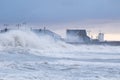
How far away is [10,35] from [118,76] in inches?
1256

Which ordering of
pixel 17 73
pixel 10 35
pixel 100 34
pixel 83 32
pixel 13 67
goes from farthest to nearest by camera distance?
pixel 100 34, pixel 83 32, pixel 10 35, pixel 13 67, pixel 17 73

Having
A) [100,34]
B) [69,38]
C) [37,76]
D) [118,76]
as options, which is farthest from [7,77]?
[100,34]

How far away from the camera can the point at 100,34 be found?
12000cm

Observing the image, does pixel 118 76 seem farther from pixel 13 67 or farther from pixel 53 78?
pixel 13 67

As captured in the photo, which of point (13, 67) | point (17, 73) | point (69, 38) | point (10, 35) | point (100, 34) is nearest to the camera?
point (17, 73)

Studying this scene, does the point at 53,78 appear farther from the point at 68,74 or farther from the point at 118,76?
the point at 118,76

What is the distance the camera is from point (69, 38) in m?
101

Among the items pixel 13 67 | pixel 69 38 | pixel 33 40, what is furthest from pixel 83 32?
pixel 13 67

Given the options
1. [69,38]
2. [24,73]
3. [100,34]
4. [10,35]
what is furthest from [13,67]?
[100,34]

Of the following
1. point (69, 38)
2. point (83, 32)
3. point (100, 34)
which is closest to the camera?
point (69, 38)

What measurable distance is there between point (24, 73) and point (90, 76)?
245 centimetres

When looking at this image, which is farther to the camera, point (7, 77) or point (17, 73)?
point (17, 73)

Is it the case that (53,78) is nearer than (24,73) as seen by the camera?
Yes

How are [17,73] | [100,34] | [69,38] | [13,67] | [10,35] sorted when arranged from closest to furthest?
[17,73]
[13,67]
[10,35]
[69,38]
[100,34]
